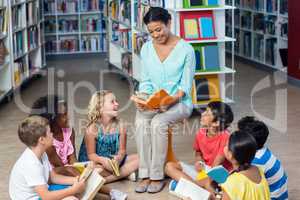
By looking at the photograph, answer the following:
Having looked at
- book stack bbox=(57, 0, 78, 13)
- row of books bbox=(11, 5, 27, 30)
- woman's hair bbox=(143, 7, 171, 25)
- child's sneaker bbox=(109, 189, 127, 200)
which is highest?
book stack bbox=(57, 0, 78, 13)

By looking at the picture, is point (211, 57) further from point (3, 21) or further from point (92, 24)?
point (92, 24)

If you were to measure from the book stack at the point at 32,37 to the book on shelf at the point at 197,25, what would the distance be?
316 centimetres

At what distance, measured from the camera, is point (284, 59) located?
8.81 m

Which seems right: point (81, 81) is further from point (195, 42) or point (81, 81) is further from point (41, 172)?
point (41, 172)

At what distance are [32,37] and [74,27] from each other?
2750 mm

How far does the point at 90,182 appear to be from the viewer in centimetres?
370

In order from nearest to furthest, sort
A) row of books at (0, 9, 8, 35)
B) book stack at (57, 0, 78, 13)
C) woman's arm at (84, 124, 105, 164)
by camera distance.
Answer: woman's arm at (84, 124, 105, 164) < row of books at (0, 9, 8, 35) < book stack at (57, 0, 78, 13)

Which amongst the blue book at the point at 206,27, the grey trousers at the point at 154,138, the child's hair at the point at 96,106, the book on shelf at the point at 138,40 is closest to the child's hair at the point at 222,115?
the grey trousers at the point at 154,138

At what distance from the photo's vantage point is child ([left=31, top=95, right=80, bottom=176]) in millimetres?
4219

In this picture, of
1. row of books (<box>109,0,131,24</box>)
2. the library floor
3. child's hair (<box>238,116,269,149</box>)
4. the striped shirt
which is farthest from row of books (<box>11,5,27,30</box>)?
the striped shirt

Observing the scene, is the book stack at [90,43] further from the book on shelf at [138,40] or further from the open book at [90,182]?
the open book at [90,182]

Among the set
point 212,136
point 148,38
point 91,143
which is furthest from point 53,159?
point 148,38

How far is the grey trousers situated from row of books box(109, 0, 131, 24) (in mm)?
3872

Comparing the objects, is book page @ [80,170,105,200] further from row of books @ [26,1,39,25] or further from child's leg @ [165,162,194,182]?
row of books @ [26,1,39,25]
